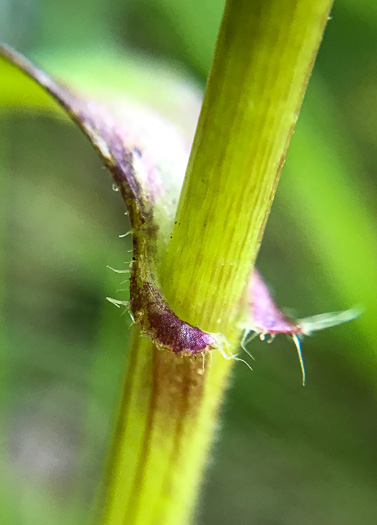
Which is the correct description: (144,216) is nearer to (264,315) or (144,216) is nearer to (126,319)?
(264,315)

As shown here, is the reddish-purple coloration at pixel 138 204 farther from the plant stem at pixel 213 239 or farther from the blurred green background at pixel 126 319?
the blurred green background at pixel 126 319

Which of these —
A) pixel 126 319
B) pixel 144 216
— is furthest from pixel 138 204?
pixel 126 319

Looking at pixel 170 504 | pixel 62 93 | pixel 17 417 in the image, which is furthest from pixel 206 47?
pixel 17 417

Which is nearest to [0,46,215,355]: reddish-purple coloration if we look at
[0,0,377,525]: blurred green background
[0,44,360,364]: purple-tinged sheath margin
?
[0,44,360,364]: purple-tinged sheath margin

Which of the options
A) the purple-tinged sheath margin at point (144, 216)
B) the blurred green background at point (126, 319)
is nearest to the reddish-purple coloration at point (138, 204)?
the purple-tinged sheath margin at point (144, 216)

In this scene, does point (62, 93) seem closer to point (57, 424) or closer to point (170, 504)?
point (170, 504)

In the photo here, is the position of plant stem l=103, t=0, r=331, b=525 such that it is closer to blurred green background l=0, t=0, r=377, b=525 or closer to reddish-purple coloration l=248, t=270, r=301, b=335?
reddish-purple coloration l=248, t=270, r=301, b=335
